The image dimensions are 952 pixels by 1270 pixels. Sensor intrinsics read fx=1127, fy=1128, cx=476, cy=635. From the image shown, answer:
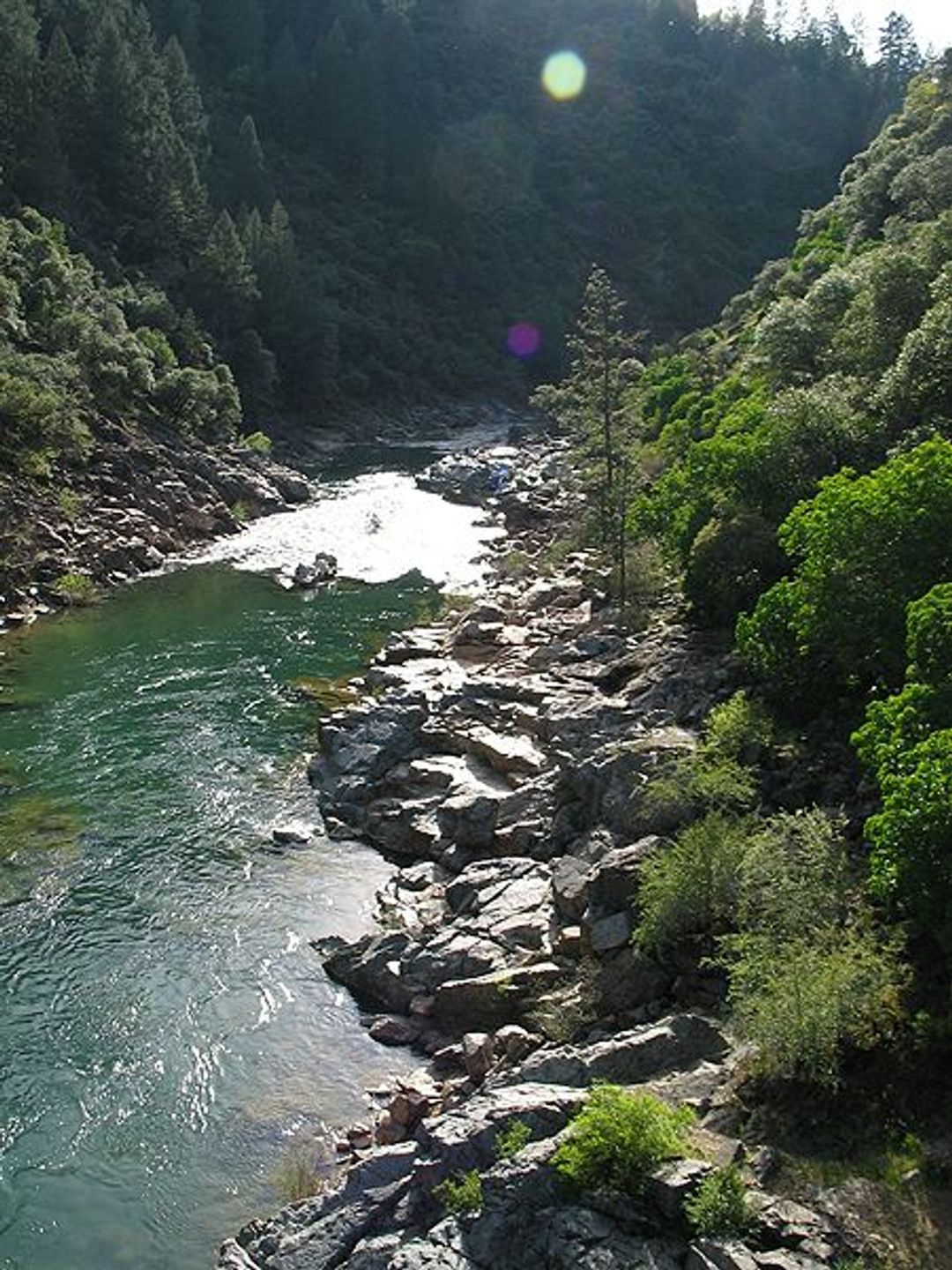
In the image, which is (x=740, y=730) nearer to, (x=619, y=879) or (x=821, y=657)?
(x=821, y=657)

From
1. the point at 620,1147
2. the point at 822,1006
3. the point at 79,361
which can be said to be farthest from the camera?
the point at 79,361

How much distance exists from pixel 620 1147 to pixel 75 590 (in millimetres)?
36646

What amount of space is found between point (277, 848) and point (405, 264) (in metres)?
107

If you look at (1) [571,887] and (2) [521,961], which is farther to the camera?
(1) [571,887]

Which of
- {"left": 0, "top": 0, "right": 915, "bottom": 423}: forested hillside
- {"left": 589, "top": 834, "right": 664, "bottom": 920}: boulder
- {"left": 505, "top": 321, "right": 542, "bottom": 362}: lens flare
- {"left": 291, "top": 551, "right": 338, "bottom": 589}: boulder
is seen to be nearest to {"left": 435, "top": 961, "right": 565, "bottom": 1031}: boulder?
{"left": 589, "top": 834, "right": 664, "bottom": 920}: boulder

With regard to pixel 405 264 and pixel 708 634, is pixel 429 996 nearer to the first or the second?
pixel 708 634

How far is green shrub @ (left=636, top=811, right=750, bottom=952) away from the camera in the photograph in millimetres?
16531

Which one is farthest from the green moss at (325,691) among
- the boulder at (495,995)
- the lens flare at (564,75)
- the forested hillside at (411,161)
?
the lens flare at (564,75)

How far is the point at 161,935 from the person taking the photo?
21547 millimetres

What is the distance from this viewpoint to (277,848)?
1000 inches

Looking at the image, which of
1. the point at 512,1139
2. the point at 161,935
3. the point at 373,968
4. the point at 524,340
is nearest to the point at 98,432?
the point at 161,935

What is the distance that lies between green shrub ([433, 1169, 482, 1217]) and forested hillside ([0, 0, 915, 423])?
7377 cm

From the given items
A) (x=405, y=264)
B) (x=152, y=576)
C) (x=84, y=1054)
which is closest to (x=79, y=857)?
(x=84, y=1054)

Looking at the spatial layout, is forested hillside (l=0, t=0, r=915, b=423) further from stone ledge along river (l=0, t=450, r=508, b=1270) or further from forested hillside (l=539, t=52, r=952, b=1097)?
forested hillside (l=539, t=52, r=952, b=1097)
